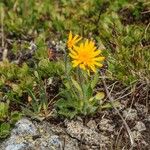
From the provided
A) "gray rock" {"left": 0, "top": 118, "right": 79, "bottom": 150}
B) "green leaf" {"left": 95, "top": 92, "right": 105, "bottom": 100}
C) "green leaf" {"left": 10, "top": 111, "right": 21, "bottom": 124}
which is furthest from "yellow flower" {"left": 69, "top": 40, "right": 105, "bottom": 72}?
"green leaf" {"left": 10, "top": 111, "right": 21, "bottom": 124}

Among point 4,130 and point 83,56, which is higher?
point 83,56

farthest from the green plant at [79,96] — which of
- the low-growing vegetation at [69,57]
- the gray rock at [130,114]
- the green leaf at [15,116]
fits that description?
the green leaf at [15,116]

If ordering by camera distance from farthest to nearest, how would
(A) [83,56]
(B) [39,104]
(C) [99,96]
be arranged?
1. (B) [39,104]
2. (C) [99,96]
3. (A) [83,56]

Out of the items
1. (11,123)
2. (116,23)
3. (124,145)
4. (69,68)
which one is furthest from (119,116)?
(116,23)

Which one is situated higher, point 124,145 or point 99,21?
point 99,21

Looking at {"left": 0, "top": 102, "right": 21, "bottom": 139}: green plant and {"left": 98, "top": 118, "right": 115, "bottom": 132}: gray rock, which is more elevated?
{"left": 0, "top": 102, "right": 21, "bottom": 139}: green plant

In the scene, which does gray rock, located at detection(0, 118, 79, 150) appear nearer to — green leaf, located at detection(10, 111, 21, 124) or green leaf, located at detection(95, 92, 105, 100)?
green leaf, located at detection(10, 111, 21, 124)

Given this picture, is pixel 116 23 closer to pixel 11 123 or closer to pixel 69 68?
pixel 69 68

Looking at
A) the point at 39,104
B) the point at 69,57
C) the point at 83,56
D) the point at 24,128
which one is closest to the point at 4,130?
the point at 24,128

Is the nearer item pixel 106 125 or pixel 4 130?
pixel 4 130

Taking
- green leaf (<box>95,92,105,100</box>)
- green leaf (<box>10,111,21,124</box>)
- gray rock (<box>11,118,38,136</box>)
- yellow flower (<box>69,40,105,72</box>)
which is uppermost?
yellow flower (<box>69,40,105,72</box>)

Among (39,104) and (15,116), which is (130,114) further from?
(15,116)
